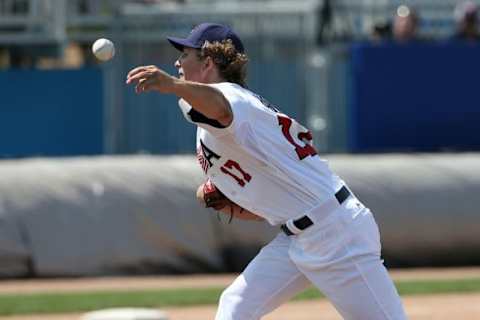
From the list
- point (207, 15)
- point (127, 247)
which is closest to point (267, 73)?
point (207, 15)

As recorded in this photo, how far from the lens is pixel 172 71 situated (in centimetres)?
1445

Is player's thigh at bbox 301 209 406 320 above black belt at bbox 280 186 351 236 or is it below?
below

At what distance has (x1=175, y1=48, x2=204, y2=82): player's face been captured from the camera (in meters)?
5.59

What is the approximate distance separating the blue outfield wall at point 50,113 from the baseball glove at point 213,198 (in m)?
8.53

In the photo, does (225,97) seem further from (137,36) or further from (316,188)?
(137,36)

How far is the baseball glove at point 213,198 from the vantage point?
6.04 metres

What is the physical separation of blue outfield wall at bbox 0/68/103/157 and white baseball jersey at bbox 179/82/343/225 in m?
8.94

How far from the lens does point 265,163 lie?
5.46 m

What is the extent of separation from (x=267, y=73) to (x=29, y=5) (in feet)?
10.9

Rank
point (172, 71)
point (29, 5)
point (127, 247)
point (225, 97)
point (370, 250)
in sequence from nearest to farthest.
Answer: point (225, 97) < point (370, 250) < point (127, 247) < point (172, 71) < point (29, 5)

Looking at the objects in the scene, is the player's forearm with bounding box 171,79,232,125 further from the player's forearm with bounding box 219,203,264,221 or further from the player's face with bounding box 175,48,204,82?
the player's forearm with bounding box 219,203,264,221

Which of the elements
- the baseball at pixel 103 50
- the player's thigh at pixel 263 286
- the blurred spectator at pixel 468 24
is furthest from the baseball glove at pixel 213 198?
the blurred spectator at pixel 468 24

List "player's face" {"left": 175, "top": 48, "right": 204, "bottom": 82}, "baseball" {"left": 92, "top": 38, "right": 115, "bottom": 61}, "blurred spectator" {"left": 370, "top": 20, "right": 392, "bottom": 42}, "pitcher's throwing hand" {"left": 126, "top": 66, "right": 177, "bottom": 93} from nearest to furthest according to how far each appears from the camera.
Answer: "pitcher's throwing hand" {"left": 126, "top": 66, "right": 177, "bottom": 93} < "baseball" {"left": 92, "top": 38, "right": 115, "bottom": 61} < "player's face" {"left": 175, "top": 48, "right": 204, "bottom": 82} < "blurred spectator" {"left": 370, "top": 20, "right": 392, "bottom": 42}

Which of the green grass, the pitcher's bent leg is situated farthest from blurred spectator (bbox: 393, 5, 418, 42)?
the pitcher's bent leg
